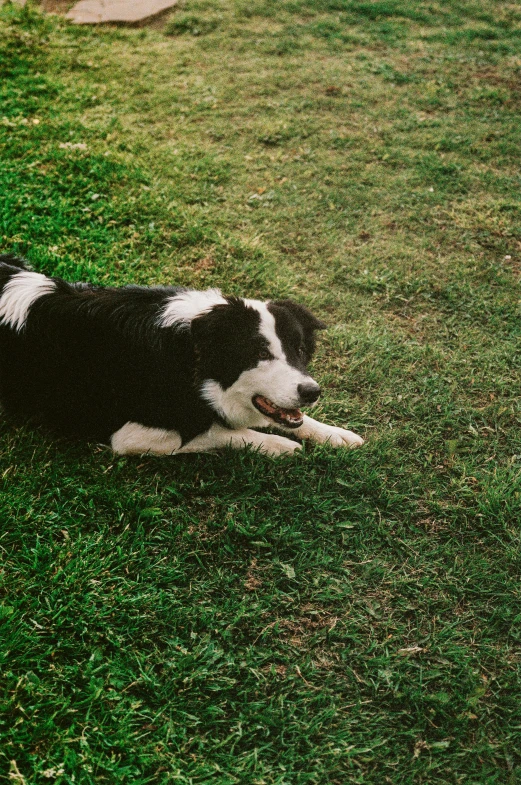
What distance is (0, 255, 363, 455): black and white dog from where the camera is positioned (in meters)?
2.64

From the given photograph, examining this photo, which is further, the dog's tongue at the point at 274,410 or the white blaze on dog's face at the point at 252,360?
the dog's tongue at the point at 274,410

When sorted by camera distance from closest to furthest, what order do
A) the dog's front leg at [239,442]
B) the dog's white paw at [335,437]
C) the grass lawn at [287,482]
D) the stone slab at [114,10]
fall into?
1. the grass lawn at [287,482]
2. the dog's front leg at [239,442]
3. the dog's white paw at [335,437]
4. the stone slab at [114,10]

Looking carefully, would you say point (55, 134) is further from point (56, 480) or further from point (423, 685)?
point (423, 685)

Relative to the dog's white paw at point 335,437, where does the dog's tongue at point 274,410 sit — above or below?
above

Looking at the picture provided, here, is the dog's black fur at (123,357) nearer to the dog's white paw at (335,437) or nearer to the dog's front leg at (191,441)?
the dog's front leg at (191,441)

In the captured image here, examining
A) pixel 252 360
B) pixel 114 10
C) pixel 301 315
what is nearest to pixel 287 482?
pixel 252 360

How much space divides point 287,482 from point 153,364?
839 mm

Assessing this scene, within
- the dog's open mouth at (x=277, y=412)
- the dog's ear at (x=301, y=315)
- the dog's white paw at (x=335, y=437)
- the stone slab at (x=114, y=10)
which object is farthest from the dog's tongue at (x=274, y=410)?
the stone slab at (x=114, y=10)

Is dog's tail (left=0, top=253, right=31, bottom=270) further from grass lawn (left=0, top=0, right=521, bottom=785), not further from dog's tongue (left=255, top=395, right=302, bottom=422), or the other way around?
dog's tongue (left=255, top=395, right=302, bottom=422)

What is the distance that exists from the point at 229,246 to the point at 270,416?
184 centimetres

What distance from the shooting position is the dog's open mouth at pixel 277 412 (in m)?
2.75

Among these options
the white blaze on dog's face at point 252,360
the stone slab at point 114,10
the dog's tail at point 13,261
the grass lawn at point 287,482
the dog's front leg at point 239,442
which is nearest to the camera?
the grass lawn at point 287,482

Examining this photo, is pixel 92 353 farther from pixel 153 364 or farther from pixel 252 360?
pixel 252 360

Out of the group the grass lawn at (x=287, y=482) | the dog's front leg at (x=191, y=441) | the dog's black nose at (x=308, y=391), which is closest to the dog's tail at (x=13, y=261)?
the grass lawn at (x=287, y=482)
